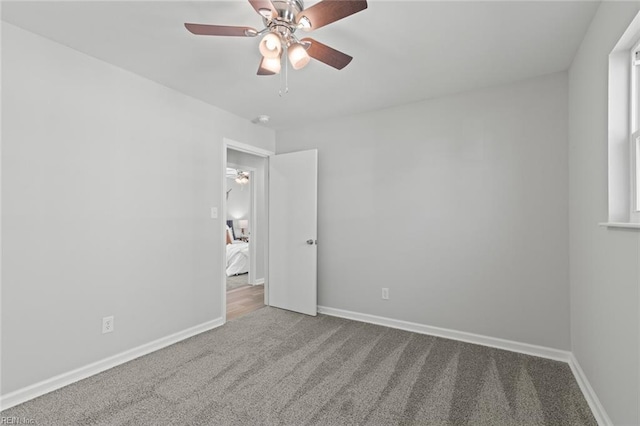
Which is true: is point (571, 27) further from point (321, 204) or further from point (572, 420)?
point (321, 204)

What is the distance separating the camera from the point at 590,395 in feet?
6.35

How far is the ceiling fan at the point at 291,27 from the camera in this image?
1460 millimetres

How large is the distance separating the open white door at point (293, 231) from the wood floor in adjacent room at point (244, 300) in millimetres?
298

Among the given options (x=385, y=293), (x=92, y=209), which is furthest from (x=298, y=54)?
(x=385, y=293)

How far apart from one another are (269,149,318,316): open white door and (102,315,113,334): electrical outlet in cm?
196

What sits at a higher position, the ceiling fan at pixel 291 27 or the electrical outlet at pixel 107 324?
the ceiling fan at pixel 291 27

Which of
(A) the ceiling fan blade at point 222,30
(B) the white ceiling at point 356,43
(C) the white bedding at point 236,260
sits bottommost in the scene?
(C) the white bedding at point 236,260

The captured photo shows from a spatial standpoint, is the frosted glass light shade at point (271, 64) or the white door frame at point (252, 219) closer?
the frosted glass light shade at point (271, 64)

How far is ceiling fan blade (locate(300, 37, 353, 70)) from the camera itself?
1751 millimetres

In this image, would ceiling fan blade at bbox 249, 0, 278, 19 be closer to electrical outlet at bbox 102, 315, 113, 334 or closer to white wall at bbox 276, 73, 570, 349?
white wall at bbox 276, 73, 570, 349

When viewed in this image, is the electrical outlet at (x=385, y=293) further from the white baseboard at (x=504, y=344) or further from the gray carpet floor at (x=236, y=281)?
the gray carpet floor at (x=236, y=281)

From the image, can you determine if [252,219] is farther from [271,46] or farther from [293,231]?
[271,46]

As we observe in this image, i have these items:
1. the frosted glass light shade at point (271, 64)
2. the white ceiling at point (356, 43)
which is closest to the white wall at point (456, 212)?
the white ceiling at point (356, 43)

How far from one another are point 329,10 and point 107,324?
277 centimetres
